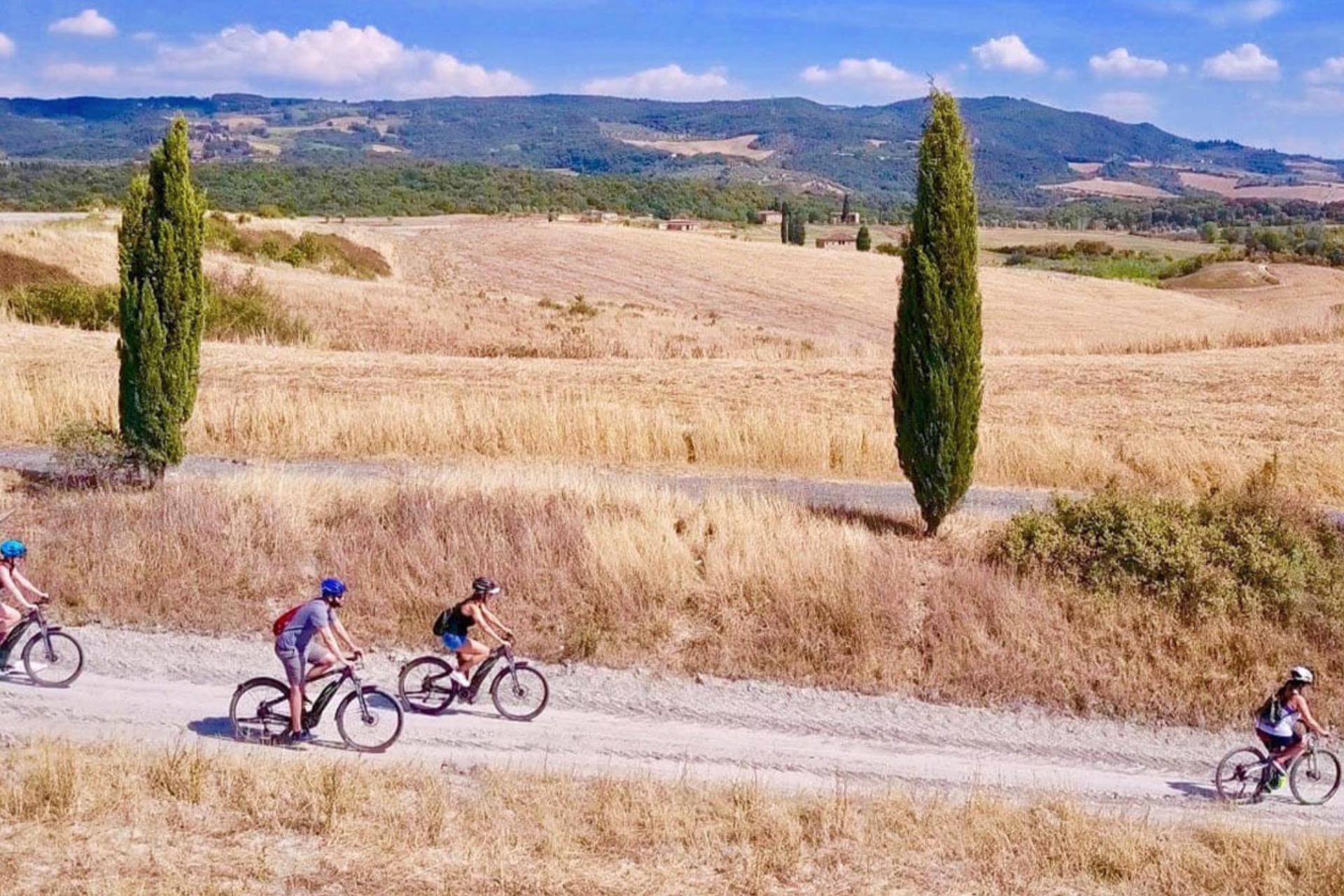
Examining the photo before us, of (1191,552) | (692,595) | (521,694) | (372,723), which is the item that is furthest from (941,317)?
(372,723)

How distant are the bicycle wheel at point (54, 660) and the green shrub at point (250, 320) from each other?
73.6ft

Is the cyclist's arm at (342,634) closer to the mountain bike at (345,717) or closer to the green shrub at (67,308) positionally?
the mountain bike at (345,717)

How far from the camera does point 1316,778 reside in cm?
1075

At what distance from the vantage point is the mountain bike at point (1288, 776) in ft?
34.5

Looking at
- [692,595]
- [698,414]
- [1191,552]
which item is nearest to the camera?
[692,595]

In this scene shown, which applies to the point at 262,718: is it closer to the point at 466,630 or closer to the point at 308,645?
the point at 308,645

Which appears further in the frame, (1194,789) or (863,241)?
(863,241)

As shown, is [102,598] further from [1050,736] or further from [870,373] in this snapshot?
[870,373]

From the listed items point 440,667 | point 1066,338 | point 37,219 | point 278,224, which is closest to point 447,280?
point 278,224

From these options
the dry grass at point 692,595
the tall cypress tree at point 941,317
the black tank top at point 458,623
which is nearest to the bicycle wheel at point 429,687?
the black tank top at point 458,623

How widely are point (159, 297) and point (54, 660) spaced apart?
6213 millimetres

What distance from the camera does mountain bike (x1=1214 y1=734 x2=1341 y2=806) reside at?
10523mm

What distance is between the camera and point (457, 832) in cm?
875

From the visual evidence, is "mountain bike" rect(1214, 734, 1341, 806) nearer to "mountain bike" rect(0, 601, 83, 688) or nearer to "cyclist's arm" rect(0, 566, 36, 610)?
"mountain bike" rect(0, 601, 83, 688)
